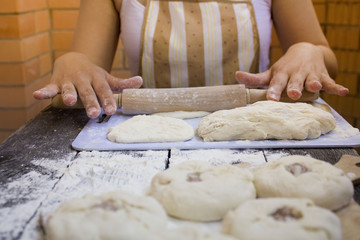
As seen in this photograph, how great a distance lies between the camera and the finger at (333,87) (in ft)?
4.61

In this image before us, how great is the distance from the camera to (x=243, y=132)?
117 centimetres

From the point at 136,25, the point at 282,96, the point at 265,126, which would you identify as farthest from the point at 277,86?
the point at 136,25

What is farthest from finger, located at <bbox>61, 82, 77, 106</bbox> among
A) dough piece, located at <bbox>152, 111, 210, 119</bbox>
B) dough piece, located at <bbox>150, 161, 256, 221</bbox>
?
dough piece, located at <bbox>150, 161, 256, 221</bbox>

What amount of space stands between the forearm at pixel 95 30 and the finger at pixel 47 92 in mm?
317

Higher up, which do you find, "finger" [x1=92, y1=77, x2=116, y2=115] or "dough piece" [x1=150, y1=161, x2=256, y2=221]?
"finger" [x1=92, y1=77, x2=116, y2=115]

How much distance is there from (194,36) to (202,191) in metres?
1.02

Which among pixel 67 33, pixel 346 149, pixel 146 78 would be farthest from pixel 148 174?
pixel 67 33

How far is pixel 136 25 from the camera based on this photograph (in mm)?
1697

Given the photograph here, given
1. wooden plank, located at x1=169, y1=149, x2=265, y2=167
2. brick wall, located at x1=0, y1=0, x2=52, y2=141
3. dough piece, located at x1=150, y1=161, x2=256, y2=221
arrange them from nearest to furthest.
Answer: dough piece, located at x1=150, y1=161, x2=256, y2=221 → wooden plank, located at x1=169, y1=149, x2=265, y2=167 → brick wall, located at x1=0, y1=0, x2=52, y2=141

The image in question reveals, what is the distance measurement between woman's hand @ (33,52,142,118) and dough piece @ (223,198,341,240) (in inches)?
29.5

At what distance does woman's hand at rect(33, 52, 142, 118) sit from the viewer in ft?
4.45

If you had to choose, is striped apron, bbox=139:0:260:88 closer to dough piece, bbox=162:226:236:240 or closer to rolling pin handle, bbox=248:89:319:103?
rolling pin handle, bbox=248:89:319:103

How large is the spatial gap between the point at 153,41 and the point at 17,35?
0.84 metres

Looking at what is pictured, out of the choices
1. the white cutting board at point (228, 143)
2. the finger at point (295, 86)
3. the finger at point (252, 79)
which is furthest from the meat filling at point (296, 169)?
the finger at point (252, 79)
